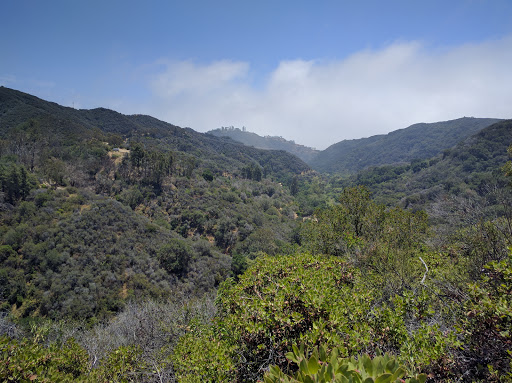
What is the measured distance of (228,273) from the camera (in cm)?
2836

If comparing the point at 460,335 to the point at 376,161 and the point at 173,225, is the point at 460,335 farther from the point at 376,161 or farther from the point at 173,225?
the point at 376,161

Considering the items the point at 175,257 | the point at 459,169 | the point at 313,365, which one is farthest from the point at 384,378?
the point at 459,169

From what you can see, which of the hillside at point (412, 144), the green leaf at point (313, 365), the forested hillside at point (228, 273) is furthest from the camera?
the hillside at point (412, 144)

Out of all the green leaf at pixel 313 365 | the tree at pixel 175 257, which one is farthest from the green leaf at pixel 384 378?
the tree at pixel 175 257

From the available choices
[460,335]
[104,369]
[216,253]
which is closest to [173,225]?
[216,253]

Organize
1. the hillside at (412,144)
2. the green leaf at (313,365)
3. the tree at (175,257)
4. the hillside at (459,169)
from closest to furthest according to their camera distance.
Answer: the green leaf at (313,365), the tree at (175,257), the hillside at (459,169), the hillside at (412,144)

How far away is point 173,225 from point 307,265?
3472cm

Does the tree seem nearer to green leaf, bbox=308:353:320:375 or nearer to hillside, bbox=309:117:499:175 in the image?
green leaf, bbox=308:353:320:375

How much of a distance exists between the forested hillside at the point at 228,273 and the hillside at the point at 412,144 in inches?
2560

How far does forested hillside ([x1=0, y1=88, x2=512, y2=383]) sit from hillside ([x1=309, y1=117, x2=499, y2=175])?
65.0 m

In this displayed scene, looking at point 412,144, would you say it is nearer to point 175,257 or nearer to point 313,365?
point 175,257

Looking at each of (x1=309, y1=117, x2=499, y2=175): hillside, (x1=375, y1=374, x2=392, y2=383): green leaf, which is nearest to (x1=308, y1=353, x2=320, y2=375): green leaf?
(x1=375, y1=374, x2=392, y2=383): green leaf

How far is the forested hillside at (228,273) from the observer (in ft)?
10.2

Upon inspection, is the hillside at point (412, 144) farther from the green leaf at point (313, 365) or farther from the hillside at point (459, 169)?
the green leaf at point (313, 365)
